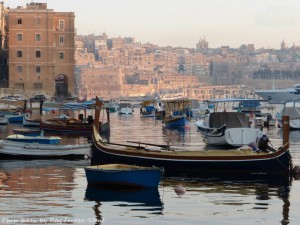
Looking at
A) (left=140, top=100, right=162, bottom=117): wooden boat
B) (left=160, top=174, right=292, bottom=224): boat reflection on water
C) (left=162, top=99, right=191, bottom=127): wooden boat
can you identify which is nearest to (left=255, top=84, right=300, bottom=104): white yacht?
(left=140, top=100, right=162, bottom=117): wooden boat

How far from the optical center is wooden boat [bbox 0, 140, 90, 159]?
3862cm

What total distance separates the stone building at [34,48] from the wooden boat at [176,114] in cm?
2710

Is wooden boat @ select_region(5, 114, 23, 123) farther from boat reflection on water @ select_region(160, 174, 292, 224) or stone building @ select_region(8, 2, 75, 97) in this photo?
boat reflection on water @ select_region(160, 174, 292, 224)

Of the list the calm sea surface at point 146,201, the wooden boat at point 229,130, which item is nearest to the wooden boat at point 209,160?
the calm sea surface at point 146,201

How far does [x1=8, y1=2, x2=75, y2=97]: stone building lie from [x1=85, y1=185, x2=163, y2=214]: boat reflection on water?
8993cm

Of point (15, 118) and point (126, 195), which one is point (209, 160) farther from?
point (15, 118)

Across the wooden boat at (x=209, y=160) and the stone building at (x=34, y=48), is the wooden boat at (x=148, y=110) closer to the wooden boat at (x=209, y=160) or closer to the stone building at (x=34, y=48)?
the stone building at (x=34, y=48)

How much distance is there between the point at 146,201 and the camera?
2736 centimetres

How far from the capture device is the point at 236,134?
46.3m

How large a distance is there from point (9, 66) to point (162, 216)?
3771 inches

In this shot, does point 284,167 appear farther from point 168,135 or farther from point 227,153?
point 168,135

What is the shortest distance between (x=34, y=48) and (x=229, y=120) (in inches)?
2833

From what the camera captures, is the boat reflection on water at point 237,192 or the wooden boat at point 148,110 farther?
the wooden boat at point 148,110

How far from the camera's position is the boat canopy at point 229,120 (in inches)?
1921
